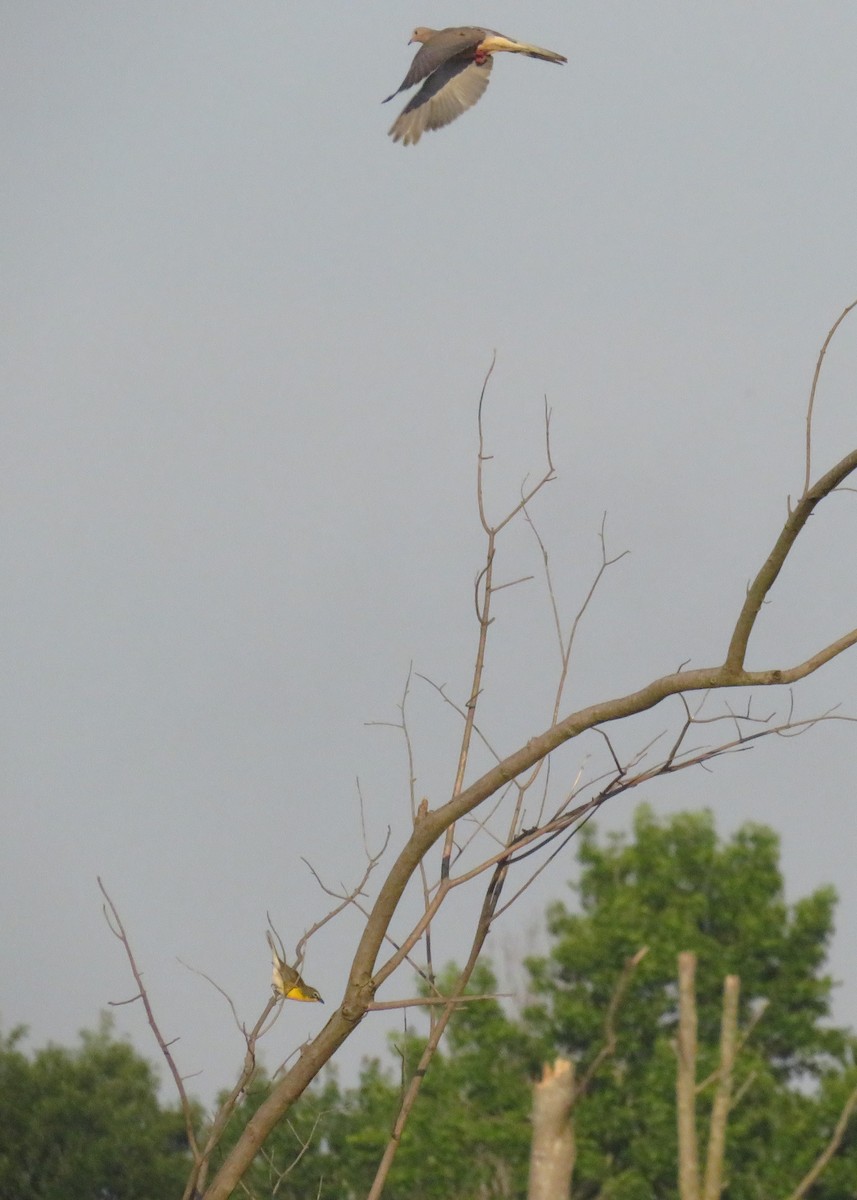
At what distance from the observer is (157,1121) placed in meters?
33.9

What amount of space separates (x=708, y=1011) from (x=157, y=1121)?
12.9 m

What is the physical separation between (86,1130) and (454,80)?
1170 inches

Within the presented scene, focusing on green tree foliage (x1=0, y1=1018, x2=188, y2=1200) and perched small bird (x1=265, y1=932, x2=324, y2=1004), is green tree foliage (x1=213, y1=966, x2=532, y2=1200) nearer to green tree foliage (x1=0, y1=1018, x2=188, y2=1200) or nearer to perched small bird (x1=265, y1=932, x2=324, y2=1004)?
green tree foliage (x1=0, y1=1018, x2=188, y2=1200)

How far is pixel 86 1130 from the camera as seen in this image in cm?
3409

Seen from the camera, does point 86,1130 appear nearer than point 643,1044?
No

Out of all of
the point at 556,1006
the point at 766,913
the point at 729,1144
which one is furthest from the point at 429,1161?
the point at 766,913

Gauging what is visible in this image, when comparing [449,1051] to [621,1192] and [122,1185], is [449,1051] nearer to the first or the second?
[621,1192]

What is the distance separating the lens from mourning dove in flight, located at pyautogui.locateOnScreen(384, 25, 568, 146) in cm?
829

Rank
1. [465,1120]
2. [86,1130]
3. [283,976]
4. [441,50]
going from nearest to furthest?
[283,976], [441,50], [465,1120], [86,1130]

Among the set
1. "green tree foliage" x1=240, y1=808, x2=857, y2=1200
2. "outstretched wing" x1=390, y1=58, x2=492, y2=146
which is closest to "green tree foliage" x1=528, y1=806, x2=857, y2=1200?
"green tree foliage" x1=240, y1=808, x2=857, y2=1200

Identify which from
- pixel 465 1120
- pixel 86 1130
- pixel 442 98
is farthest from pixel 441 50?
pixel 86 1130

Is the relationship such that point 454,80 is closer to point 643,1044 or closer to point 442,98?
point 442,98

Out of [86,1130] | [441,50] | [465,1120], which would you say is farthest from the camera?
[86,1130]

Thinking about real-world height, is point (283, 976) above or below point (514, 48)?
below
